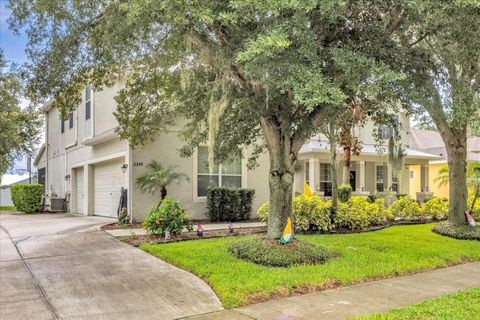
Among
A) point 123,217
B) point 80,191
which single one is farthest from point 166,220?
point 80,191

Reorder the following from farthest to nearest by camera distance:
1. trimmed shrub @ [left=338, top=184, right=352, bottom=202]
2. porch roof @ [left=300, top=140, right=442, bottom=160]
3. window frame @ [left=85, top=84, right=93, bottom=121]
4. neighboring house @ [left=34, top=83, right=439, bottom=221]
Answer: porch roof @ [left=300, top=140, right=442, bottom=160] < window frame @ [left=85, top=84, right=93, bottom=121] < trimmed shrub @ [left=338, top=184, right=352, bottom=202] < neighboring house @ [left=34, top=83, right=439, bottom=221]

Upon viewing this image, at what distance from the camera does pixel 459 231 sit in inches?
464

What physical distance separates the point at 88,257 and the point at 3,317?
11.5 feet

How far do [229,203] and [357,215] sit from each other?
4634mm

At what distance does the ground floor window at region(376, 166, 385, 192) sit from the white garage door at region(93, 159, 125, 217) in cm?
1452

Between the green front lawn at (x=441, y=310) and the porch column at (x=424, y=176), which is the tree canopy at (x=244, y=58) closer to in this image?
the green front lawn at (x=441, y=310)

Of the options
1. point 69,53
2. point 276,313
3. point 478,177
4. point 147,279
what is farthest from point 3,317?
point 478,177

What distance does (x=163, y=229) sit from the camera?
10656 mm

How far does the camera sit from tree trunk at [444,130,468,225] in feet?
40.1

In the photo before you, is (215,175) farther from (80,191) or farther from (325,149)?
(80,191)

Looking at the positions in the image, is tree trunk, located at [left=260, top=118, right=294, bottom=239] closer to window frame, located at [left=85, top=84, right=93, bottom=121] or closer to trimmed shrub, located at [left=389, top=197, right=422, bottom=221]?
trimmed shrub, located at [left=389, top=197, right=422, bottom=221]

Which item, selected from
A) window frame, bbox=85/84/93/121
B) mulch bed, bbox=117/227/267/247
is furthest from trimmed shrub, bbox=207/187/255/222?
window frame, bbox=85/84/93/121

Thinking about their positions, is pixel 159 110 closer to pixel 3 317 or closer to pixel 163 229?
pixel 163 229

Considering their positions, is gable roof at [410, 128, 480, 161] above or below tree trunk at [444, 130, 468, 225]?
above
